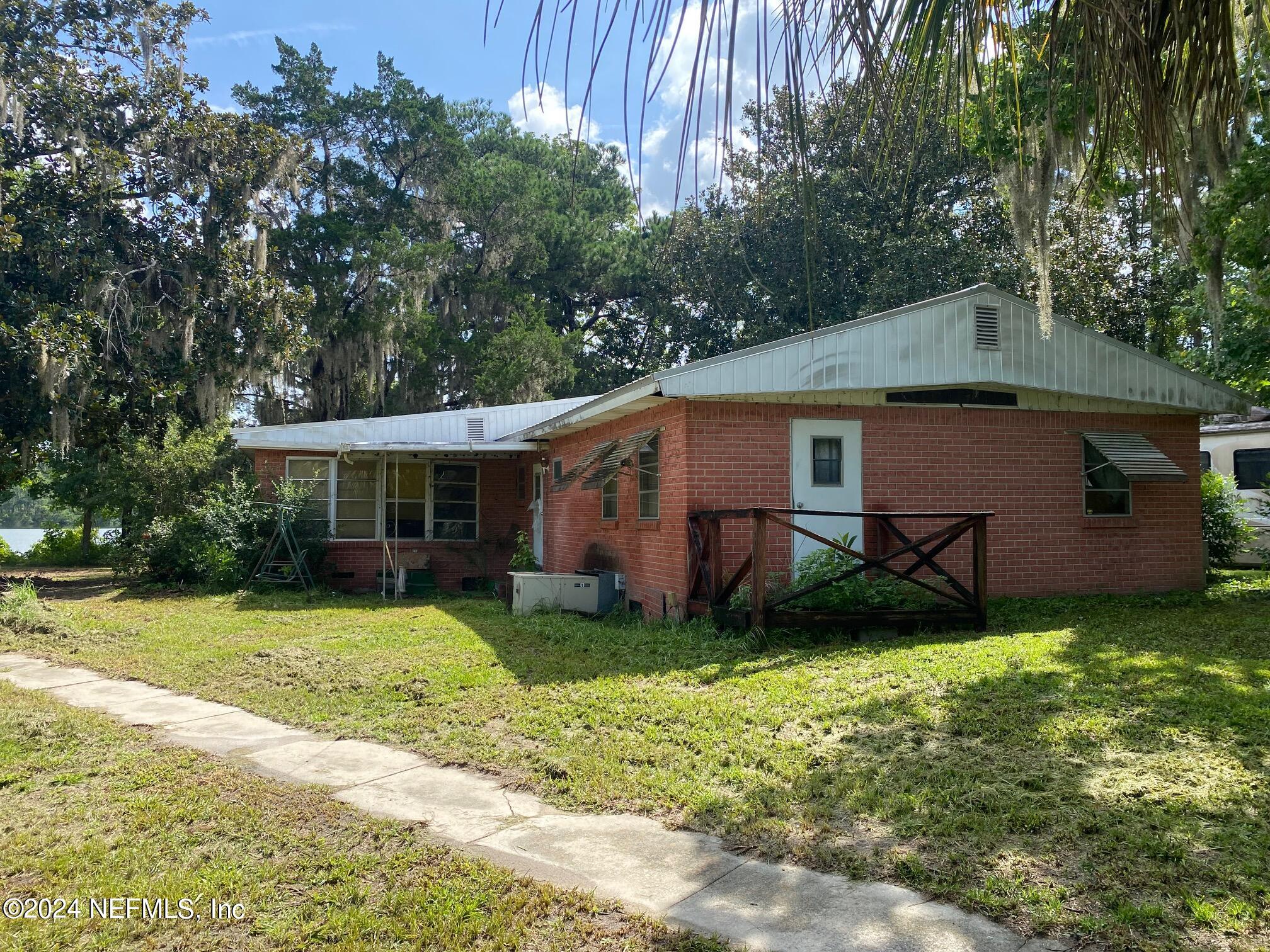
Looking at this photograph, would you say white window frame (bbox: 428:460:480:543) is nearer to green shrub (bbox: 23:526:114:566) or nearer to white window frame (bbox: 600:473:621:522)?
white window frame (bbox: 600:473:621:522)

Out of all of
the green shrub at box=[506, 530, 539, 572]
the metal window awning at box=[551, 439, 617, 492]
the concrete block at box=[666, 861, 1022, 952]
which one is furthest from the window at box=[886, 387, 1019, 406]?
the concrete block at box=[666, 861, 1022, 952]

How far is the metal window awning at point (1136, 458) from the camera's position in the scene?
11070 mm

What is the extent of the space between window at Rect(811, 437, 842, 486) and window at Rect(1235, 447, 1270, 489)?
A: 10.5m

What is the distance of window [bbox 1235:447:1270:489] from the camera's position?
55.0ft

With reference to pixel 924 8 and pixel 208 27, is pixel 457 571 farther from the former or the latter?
pixel 924 8

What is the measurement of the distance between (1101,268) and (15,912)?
76.5ft

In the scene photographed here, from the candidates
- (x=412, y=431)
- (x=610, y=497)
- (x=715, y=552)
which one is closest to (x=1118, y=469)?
(x=715, y=552)

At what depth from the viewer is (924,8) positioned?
6.91ft

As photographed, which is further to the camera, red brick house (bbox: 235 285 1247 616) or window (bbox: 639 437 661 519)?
window (bbox: 639 437 661 519)

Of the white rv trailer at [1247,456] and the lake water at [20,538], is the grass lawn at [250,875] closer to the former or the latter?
the white rv trailer at [1247,456]

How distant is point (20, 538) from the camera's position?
94.0ft

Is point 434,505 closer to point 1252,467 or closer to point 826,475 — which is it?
point 826,475

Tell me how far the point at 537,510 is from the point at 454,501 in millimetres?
1711

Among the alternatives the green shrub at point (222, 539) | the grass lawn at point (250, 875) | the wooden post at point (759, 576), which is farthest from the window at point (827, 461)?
the green shrub at point (222, 539)
